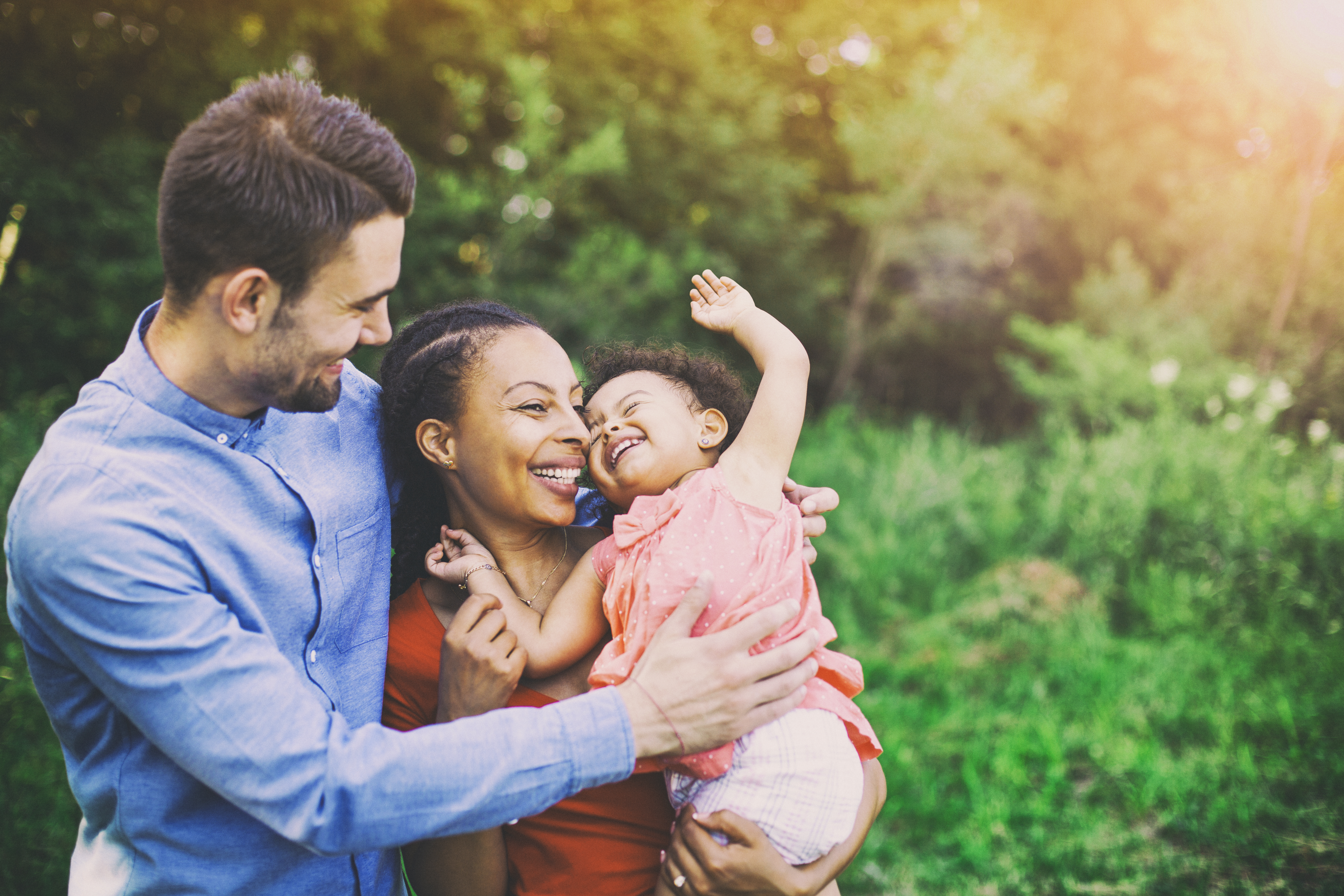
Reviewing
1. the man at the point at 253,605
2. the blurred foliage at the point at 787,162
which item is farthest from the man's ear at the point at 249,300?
the blurred foliage at the point at 787,162

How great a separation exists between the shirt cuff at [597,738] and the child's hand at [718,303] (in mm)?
1037

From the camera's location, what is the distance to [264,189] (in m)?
1.42

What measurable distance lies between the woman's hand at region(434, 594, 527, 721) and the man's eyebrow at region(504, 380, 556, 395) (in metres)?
0.52

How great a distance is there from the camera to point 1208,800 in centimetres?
374

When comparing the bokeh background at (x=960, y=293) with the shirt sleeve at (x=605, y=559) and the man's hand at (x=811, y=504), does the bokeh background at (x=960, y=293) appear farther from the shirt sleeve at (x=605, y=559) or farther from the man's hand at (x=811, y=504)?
the shirt sleeve at (x=605, y=559)

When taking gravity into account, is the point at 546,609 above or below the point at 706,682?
below

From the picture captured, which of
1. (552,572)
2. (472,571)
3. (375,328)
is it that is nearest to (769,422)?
(552,572)

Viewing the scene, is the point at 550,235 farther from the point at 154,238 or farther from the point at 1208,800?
the point at 1208,800

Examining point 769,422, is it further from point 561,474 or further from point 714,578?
point 561,474

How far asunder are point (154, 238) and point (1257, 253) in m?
13.8

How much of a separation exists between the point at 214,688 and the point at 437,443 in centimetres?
87

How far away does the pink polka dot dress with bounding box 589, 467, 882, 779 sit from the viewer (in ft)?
5.87

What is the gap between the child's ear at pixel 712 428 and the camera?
7.35ft

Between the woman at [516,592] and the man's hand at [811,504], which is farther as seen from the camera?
the man's hand at [811,504]
